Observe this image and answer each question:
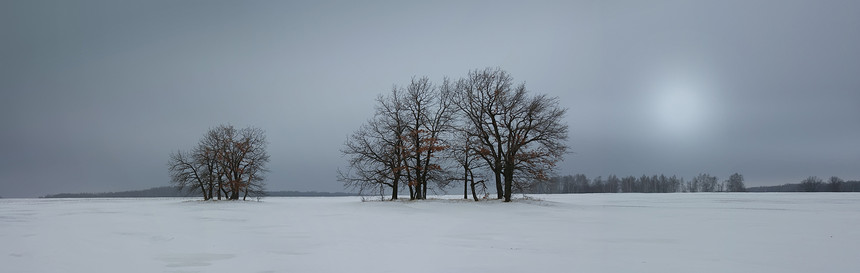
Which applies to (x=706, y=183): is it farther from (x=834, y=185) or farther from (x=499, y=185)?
(x=499, y=185)

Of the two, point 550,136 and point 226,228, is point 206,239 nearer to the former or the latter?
point 226,228

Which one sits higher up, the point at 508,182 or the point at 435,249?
the point at 508,182

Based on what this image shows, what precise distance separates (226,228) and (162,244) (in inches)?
160

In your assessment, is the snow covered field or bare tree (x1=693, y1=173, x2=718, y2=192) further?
bare tree (x1=693, y1=173, x2=718, y2=192)

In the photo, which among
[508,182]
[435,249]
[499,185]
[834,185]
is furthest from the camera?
[834,185]

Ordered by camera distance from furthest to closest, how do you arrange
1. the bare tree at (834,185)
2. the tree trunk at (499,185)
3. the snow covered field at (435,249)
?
the bare tree at (834,185)
the tree trunk at (499,185)
the snow covered field at (435,249)

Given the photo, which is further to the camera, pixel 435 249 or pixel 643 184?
pixel 643 184

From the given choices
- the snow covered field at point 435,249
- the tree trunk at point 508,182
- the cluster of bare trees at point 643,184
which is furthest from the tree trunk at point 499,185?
the cluster of bare trees at point 643,184

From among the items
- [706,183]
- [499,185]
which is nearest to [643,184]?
[706,183]

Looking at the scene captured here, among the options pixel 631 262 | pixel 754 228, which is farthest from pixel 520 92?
pixel 631 262

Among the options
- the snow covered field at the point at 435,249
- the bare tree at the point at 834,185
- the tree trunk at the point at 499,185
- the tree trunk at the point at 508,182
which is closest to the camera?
the snow covered field at the point at 435,249

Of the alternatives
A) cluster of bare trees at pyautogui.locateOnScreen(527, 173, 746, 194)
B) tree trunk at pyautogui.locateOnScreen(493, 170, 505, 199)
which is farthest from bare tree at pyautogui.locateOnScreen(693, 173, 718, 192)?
tree trunk at pyautogui.locateOnScreen(493, 170, 505, 199)

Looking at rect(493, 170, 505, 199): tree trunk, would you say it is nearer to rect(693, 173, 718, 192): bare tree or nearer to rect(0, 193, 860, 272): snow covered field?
rect(0, 193, 860, 272): snow covered field

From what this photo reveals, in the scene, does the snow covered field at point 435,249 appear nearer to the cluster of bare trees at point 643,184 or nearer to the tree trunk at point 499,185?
Result: the tree trunk at point 499,185
